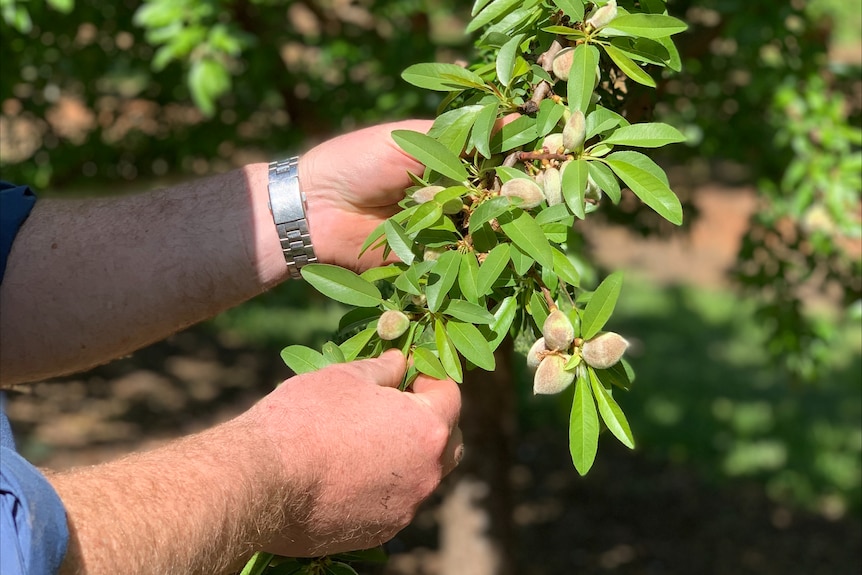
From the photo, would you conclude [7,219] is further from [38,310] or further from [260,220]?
[260,220]

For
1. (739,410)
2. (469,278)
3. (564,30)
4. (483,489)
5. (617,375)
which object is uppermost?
(564,30)

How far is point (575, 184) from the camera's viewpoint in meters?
1.20

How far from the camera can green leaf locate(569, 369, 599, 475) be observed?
1214 mm

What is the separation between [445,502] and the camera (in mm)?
3371

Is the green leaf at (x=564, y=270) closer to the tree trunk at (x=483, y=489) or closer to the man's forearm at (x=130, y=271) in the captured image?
the man's forearm at (x=130, y=271)

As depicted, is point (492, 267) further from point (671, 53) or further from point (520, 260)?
point (671, 53)

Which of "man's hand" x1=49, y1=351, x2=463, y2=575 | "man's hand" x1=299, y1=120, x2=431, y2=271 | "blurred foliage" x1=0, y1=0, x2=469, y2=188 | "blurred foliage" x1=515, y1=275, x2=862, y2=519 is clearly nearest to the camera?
"man's hand" x1=49, y1=351, x2=463, y2=575

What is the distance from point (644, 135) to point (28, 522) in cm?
90

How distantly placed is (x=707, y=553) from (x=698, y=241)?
472 cm

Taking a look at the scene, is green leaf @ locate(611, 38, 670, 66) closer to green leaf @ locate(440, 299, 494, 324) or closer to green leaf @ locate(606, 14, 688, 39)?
green leaf @ locate(606, 14, 688, 39)

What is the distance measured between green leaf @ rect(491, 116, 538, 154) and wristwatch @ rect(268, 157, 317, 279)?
0.57 metres

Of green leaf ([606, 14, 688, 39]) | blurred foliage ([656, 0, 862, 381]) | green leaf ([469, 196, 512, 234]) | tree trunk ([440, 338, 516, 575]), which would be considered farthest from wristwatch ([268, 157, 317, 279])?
tree trunk ([440, 338, 516, 575])

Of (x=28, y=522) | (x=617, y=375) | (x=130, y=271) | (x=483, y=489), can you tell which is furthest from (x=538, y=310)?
(x=483, y=489)

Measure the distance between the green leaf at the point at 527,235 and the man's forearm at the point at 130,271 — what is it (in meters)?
0.71
